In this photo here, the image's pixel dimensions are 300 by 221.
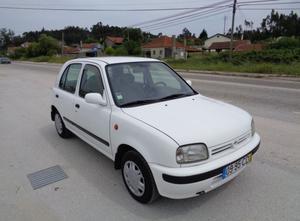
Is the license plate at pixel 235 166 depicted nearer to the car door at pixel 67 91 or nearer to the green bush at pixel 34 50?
the car door at pixel 67 91

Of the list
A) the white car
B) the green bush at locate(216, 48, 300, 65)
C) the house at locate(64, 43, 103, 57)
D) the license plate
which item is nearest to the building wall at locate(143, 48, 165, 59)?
the house at locate(64, 43, 103, 57)

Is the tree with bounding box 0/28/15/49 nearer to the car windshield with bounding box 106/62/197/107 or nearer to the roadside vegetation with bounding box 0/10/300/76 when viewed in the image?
the roadside vegetation with bounding box 0/10/300/76

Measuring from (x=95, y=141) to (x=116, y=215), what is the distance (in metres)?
1.21

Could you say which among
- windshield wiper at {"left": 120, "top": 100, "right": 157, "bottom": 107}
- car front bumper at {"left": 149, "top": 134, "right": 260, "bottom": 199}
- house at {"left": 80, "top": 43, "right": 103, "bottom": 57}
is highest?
house at {"left": 80, "top": 43, "right": 103, "bottom": 57}

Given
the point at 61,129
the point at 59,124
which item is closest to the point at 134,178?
the point at 61,129

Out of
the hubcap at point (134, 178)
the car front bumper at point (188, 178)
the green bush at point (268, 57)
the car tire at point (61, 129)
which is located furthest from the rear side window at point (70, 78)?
the green bush at point (268, 57)

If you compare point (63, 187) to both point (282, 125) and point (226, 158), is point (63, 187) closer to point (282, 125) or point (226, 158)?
point (226, 158)

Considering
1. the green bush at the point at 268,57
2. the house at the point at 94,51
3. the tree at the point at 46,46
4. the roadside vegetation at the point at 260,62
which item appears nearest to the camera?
the roadside vegetation at the point at 260,62

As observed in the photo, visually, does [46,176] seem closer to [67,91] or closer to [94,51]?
[67,91]

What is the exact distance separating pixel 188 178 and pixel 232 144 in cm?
69

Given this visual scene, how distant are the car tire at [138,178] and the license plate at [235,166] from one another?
0.75m

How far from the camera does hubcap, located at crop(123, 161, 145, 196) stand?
2807mm

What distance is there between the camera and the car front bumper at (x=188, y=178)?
2.40 meters

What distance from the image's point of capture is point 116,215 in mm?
2707
